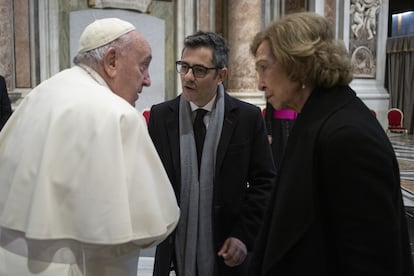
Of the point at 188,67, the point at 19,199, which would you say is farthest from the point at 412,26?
the point at 19,199

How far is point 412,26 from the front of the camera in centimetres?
1552

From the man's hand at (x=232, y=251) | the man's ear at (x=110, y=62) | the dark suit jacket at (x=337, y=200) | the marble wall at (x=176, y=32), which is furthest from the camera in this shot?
the marble wall at (x=176, y=32)

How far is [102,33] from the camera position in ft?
5.88

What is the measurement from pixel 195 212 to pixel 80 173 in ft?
2.53

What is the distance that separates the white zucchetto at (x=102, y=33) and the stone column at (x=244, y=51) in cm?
799

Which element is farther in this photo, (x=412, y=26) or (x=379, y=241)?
(x=412, y=26)

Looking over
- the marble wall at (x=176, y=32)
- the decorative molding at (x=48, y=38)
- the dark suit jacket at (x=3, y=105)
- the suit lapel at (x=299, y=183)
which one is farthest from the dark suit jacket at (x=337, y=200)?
the decorative molding at (x=48, y=38)

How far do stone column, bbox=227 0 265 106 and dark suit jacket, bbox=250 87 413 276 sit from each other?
27.3 ft

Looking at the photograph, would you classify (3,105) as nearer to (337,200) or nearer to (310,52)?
(310,52)

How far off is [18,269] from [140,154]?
0.56 m

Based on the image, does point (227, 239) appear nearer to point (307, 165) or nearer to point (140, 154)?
point (140, 154)

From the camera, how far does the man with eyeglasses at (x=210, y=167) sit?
2.17m

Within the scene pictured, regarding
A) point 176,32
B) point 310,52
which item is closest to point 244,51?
point 176,32

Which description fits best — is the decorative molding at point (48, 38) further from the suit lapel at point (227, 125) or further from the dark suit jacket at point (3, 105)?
the suit lapel at point (227, 125)
